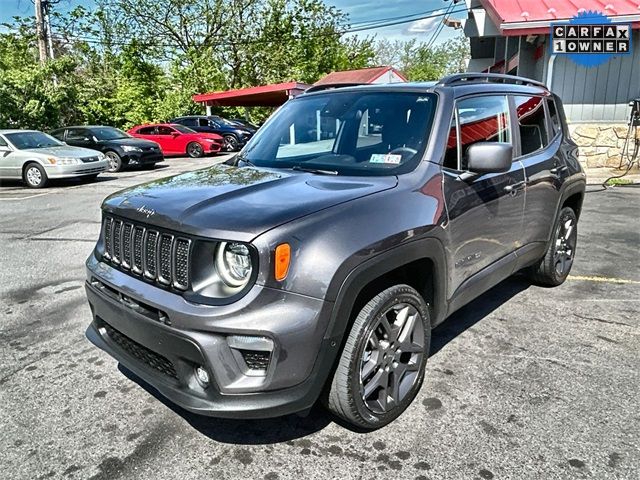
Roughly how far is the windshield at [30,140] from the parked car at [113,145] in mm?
2520

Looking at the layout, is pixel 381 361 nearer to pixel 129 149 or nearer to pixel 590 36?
pixel 590 36

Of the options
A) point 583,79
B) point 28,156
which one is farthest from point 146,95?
point 583,79

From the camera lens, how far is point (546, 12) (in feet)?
39.0

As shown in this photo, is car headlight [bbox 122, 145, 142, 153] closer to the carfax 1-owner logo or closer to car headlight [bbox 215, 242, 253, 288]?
the carfax 1-owner logo

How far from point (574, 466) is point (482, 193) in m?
1.63

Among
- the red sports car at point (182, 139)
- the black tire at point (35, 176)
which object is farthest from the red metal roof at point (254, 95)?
the black tire at point (35, 176)

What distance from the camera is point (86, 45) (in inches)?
1510

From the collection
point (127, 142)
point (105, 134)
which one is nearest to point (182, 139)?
point (105, 134)

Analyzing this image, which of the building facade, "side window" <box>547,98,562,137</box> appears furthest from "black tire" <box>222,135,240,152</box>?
"side window" <box>547,98,562,137</box>

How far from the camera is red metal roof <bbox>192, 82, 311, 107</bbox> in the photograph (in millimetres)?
25047

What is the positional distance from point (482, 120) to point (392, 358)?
1.83 metres

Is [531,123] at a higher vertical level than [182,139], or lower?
higher

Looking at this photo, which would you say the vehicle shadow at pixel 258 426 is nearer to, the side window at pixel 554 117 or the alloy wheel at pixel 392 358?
the alloy wheel at pixel 392 358

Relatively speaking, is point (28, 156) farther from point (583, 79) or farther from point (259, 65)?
point (259, 65)
